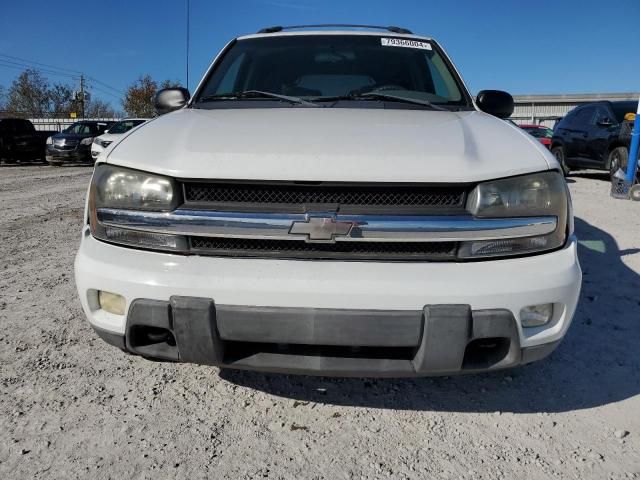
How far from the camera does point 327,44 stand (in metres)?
3.11

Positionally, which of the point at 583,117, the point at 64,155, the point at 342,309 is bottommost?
the point at 64,155

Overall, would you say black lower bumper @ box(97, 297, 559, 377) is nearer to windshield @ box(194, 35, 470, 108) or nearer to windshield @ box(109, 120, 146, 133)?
windshield @ box(194, 35, 470, 108)

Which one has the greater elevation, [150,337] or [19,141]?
[150,337]

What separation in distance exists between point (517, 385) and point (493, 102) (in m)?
1.57

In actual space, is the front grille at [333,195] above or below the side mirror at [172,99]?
below

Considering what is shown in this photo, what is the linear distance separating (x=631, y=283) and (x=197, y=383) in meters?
3.23

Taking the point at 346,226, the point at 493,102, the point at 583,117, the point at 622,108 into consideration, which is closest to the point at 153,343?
the point at 346,226

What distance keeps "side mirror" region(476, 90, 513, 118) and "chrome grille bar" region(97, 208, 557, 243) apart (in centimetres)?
130

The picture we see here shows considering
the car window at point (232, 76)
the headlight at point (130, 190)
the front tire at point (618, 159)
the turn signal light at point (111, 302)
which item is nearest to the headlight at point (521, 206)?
the headlight at point (130, 190)

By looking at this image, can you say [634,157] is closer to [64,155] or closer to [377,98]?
[377,98]

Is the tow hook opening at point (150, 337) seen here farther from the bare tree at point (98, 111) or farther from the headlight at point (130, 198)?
the bare tree at point (98, 111)

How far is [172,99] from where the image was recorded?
116 inches

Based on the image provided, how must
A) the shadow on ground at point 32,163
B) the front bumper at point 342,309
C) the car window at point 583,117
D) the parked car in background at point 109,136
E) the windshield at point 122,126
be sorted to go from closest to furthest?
the front bumper at point 342,309, the car window at point 583,117, the parked car in background at point 109,136, the windshield at point 122,126, the shadow on ground at point 32,163

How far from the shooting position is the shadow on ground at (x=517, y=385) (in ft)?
7.12
